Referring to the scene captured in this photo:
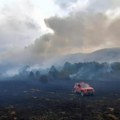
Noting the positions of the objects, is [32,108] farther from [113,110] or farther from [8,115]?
[113,110]

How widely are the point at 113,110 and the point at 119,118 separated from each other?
4.94 meters

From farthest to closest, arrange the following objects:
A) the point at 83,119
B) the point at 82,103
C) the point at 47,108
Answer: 1. the point at 82,103
2. the point at 47,108
3. the point at 83,119

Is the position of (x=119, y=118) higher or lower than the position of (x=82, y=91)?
lower

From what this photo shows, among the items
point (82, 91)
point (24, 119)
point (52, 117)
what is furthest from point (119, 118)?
→ point (82, 91)

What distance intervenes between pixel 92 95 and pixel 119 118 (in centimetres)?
2169

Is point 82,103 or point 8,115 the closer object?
point 8,115

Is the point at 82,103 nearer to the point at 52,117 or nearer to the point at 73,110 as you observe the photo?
the point at 73,110

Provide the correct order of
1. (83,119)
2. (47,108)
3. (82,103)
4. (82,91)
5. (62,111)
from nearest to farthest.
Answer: (83,119), (62,111), (47,108), (82,103), (82,91)

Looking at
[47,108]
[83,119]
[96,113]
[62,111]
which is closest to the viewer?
[83,119]

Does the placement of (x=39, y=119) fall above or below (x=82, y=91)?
below

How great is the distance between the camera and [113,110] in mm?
37312

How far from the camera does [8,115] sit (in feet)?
119

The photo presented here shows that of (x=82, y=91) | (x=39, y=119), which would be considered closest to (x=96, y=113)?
(x=39, y=119)

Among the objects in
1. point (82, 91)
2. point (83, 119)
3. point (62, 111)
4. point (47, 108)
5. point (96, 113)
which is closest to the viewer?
point (83, 119)
